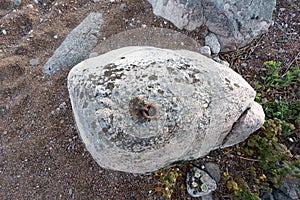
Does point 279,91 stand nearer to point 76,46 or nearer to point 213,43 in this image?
point 213,43

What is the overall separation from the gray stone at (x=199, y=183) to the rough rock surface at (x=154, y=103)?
454 mm

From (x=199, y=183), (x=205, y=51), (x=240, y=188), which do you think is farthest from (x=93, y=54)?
(x=240, y=188)

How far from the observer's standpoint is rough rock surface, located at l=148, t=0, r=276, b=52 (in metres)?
2.73

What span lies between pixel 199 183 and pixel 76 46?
1.75m

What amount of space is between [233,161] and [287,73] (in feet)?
3.38

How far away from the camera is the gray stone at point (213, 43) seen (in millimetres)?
2865

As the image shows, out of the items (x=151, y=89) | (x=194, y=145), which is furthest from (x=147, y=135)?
(x=194, y=145)

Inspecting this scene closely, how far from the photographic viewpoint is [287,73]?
283 cm

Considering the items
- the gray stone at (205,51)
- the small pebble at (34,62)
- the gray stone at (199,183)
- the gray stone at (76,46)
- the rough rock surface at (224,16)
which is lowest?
the gray stone at (199,183)

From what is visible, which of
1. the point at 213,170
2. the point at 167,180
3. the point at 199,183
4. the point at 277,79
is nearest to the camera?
the point at 167,180

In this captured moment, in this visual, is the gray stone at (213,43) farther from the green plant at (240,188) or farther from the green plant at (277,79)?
the green plant at (240,188)

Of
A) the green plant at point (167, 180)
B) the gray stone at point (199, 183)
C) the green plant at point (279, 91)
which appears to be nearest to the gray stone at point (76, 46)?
the green plant at point (167, 180)

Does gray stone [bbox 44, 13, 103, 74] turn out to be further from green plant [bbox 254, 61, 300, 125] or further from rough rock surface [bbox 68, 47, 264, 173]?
green plant [bbox 254, 61, 300, 125]

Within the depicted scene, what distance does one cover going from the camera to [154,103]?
1.69m
